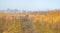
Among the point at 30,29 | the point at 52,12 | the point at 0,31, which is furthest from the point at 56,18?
the point at 0,31

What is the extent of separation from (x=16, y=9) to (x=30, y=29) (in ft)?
1.64

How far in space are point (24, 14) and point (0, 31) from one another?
523mm

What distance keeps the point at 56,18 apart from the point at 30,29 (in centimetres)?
52

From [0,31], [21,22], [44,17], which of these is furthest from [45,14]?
[0,31]

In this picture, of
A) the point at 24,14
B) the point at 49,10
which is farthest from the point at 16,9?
the point at 49,10

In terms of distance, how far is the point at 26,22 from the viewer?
231 inches

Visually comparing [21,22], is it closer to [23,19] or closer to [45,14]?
[23,19]

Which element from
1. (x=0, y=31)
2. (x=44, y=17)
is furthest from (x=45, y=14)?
(x=0, y=31)

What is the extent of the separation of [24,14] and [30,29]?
32 centimetres

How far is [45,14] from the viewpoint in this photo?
233 inches

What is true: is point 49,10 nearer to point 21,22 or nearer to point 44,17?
point 44,17

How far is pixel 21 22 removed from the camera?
5895 millimetres

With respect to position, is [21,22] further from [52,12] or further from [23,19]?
[52,12]

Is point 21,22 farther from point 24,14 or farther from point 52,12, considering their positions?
point 52,12
